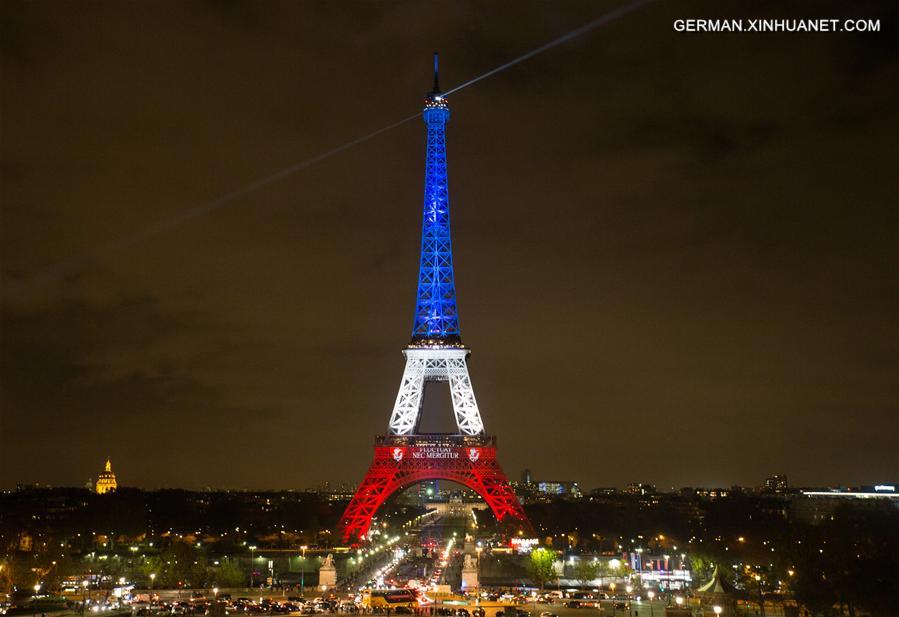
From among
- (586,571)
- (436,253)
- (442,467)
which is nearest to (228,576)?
(442,467)

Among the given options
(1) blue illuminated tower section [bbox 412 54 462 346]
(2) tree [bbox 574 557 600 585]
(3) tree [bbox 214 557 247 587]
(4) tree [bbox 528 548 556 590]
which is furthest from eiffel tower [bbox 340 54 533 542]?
(4) tree [bbox 528 548 556 590]

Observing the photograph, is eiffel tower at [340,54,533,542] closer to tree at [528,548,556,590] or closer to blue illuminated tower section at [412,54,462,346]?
blue illuminated tower section at [412,54,462,346]

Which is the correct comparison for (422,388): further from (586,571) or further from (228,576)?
(228,576)

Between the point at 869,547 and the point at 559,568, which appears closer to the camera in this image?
the point at 869,547

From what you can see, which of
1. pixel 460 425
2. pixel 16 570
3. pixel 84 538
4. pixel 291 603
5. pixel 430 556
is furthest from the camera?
pixel 84 538

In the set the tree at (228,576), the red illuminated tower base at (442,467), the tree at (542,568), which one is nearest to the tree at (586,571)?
the tree at (542,568)

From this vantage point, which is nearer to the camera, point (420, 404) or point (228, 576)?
point (228, 576)

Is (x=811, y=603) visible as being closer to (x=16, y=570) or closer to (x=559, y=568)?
(x=559, y=568)

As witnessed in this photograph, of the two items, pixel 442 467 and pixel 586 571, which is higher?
pixel 442 467

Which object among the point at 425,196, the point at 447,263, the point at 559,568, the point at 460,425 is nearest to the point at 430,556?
the point at 460,425
